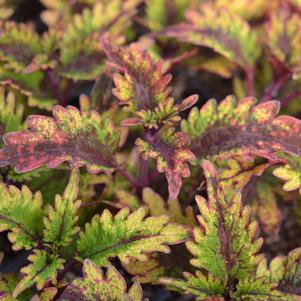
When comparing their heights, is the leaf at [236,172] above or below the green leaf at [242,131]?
below

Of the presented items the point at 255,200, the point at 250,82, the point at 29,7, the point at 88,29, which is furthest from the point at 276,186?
the point at 29,7

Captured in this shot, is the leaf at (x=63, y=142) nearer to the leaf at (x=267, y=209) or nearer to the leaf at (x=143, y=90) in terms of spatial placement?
the leaf at (x=143, y=90)

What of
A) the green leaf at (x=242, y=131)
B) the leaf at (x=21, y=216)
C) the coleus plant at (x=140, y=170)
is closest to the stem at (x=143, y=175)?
the coleus plant at (x=140, y=170)

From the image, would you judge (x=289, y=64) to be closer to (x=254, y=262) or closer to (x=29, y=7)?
(x=254, y=262)

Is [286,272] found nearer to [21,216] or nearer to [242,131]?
[242,131]

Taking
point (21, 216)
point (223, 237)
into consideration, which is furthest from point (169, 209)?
point (21, 216)

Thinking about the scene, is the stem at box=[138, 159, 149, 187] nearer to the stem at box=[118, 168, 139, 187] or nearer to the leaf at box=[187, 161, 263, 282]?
the stem at box=[118, 168, 139, 187]

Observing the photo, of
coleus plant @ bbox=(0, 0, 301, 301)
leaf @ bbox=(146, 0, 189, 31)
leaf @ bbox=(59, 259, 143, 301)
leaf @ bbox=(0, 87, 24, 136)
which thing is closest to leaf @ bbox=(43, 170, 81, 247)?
coleus plant @ bbox=(0, 0, 301, 301)
